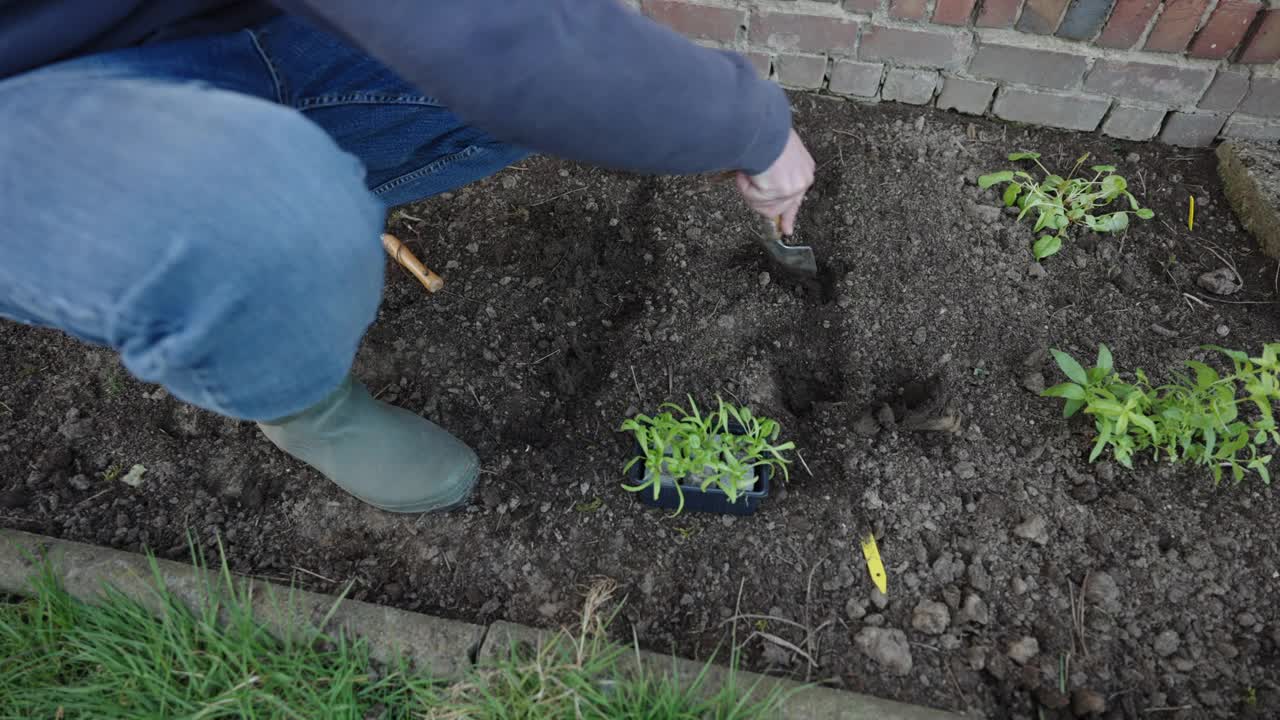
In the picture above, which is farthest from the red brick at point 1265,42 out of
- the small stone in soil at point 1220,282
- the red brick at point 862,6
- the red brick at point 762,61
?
the red brick at point 762,61

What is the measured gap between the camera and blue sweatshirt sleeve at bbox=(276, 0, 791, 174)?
74 centimetres

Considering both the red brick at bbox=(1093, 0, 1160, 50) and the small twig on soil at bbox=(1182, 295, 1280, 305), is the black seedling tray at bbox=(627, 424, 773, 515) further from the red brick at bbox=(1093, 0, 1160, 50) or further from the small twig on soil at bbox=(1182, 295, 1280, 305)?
the red brick at bbox=(1093, 0, 1160, 50)

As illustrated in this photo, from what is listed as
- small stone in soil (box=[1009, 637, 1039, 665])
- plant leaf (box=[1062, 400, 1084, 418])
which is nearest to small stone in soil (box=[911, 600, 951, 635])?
small stone in soil (box=[1009, 637, 1039, 665])

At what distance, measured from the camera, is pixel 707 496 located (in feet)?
4.40

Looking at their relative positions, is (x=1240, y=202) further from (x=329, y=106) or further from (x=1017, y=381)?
(x=329, y=106)

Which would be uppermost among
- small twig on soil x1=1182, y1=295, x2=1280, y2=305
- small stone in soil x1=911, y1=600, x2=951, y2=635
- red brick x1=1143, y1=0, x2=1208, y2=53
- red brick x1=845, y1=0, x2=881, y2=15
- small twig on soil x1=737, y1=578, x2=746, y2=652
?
red brick x1=1143, y1=0, x2=1208, y2=53

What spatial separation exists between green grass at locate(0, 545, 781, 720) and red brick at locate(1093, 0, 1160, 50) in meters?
1.62

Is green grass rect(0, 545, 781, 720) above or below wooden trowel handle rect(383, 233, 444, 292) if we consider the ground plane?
below

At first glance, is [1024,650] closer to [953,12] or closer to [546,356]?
[546,356]

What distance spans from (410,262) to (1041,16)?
1.54 meters

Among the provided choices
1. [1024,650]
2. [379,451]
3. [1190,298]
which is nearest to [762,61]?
[1190,298]

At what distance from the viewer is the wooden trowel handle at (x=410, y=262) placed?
5.50 ft

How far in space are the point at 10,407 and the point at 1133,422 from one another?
2.34 m

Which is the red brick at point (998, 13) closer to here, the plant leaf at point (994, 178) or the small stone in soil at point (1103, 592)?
the plant leaf at point (994, 178)
